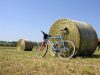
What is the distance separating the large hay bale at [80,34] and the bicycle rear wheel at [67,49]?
11.2 inches

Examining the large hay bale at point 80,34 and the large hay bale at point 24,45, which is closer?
the large hay bale at point 80,34

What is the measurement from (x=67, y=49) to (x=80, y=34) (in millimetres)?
1114

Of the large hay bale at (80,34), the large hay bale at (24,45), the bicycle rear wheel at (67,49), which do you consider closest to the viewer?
the bicycle rear wheel at (67,49)

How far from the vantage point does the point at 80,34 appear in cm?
1427

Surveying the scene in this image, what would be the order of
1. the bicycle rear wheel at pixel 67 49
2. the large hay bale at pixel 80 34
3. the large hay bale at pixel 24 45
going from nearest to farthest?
the bicycle rear wheel at pixel 67 49
the large hay bale at pixel 80 34
the large hay bale at pixel 24 45

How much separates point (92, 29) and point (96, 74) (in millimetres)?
8397

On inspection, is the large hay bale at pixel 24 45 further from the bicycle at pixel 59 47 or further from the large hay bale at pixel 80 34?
the bicycle at pixel 59 47

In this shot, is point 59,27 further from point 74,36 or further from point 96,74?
point 96,74

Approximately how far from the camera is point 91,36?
15.2 m

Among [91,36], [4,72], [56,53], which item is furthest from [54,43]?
[4,72]

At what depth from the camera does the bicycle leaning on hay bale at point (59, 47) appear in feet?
45.6

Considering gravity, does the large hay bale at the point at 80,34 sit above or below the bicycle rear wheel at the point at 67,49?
above

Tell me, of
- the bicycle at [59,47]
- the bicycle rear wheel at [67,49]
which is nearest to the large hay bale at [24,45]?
the bicycle at [59,47]

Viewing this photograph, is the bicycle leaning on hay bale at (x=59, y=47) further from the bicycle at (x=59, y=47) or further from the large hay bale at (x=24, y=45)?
the large hay bale at (x=24, y=45)
